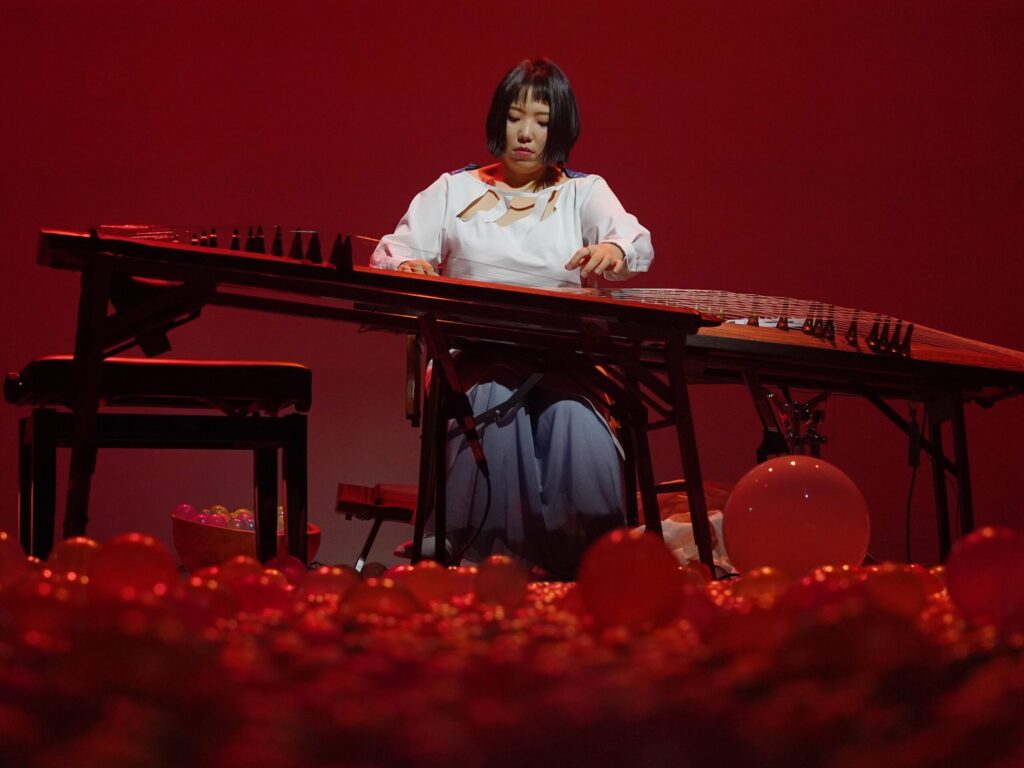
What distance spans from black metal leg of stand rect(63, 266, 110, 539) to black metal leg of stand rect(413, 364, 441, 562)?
701mm

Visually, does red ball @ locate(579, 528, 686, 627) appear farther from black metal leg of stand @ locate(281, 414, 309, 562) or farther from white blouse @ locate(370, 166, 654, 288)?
white blouse @ locate(370, 166, 654, 288)

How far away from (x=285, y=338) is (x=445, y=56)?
4.14 feet

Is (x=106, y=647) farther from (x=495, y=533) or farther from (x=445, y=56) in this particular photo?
(x=445, y=56)

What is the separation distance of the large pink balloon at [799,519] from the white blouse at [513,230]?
0.94 metres

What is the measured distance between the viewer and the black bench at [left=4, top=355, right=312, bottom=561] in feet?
6.21

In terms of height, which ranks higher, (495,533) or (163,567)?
(163,567)

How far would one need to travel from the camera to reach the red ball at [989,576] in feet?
2.56

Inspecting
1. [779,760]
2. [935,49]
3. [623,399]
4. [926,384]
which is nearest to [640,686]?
→ [779,760]

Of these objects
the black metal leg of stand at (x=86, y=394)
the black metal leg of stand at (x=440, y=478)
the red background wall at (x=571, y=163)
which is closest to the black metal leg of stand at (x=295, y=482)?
the black metal leg of stand at (x=440, y=478)

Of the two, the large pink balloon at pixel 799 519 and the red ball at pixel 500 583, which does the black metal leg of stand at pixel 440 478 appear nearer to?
the large pink balloon at pixel 799 519

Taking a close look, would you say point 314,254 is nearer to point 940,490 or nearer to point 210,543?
point 940,490

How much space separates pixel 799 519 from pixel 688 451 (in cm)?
33

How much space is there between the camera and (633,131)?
4480mm

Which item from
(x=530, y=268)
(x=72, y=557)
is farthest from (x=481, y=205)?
(x=72, y=557)
